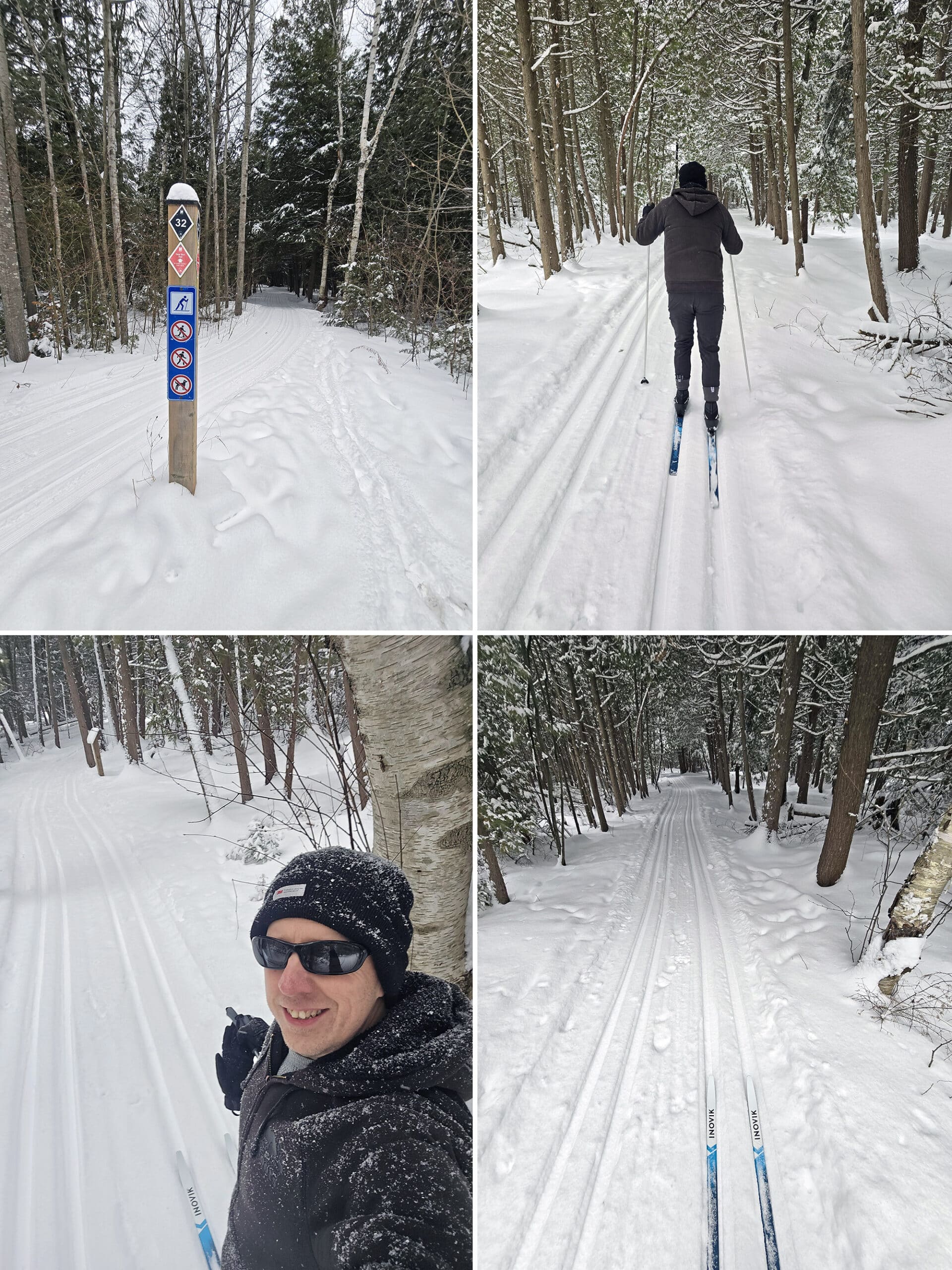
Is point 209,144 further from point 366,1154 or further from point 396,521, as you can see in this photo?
point 366,1154

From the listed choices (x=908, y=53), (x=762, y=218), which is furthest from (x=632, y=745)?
(x=762, y=218)

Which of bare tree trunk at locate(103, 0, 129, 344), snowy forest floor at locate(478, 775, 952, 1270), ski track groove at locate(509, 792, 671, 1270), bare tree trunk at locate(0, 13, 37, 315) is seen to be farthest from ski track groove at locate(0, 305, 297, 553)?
ski track groove at locate(509, 792, 671, 1270)

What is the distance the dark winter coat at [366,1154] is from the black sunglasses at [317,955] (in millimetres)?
153

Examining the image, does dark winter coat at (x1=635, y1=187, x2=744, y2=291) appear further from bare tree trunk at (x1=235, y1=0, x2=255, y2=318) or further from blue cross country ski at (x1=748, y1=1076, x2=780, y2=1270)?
bare tree trunk at (x1=235, y1=0, x2=255, y2=318)

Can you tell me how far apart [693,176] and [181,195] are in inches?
125

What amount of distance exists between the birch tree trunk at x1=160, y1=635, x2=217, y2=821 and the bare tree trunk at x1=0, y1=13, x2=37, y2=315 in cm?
591

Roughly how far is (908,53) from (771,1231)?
35.2 ft

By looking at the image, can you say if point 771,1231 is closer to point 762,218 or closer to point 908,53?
point 908,53

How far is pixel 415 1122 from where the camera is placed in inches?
56.1

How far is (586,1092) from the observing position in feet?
9.88

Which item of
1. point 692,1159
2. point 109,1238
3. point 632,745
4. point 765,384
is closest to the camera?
point 109,1238

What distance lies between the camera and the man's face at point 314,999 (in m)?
1.49

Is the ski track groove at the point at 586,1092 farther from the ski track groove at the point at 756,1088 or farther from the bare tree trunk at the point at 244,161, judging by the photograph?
the bare tree trunk at the point at 244,161

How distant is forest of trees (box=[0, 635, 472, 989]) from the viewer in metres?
2.05
